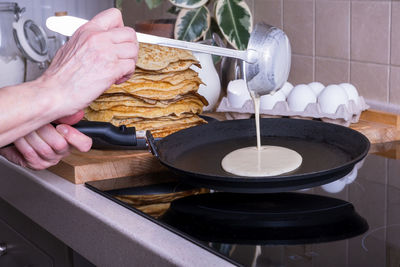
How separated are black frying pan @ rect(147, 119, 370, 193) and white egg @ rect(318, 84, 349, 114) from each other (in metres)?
0.17

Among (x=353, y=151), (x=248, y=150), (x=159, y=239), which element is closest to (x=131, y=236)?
(x=159, y=239)

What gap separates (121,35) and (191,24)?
92 cm

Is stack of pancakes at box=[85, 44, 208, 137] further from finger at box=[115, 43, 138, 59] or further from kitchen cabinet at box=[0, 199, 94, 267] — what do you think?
finger at box=[115, 43, 138, 59]

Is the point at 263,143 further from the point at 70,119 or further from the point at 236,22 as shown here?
the point at 236,22

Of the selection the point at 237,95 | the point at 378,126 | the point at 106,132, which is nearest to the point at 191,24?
the point at 237,95

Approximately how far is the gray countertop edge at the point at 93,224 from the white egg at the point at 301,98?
526 mm

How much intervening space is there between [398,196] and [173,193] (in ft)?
1.17

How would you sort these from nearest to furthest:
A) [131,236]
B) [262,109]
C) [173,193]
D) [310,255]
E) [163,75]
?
1. [310,255]
2. [131,236]
3. [173,193]
4. [163,75]
5. [262,109]

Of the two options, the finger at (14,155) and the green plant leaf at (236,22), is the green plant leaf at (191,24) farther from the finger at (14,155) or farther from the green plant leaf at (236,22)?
the finger at (14,155)

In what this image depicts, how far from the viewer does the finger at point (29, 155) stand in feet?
3.06

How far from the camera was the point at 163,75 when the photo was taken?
4.36 ft

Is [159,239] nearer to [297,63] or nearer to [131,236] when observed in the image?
[131,236]

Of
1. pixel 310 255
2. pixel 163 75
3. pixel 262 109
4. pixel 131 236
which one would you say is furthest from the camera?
pixel 262 109

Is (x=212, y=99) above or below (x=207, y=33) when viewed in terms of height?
below
